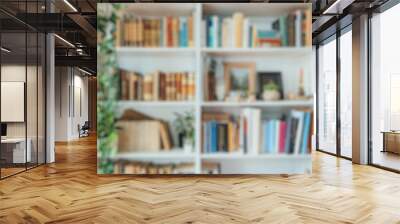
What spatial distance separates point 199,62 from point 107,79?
0.40 meters

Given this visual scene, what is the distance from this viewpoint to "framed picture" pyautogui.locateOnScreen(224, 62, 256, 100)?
1.56m

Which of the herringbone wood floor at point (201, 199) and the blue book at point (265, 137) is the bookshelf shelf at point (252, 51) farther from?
the herringbone wood floor at point (201, 199)

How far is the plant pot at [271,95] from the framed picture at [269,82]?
0.04 feet

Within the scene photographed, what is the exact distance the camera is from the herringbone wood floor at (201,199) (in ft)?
11.3

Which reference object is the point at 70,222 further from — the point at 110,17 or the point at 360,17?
the point at 360,17

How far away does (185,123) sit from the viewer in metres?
1.58

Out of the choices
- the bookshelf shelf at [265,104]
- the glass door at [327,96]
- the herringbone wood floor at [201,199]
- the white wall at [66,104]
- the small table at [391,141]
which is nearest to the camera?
the bookshelf shelf at [265,104]

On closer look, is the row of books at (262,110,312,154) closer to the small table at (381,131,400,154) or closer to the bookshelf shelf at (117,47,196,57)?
the bookshelf shelf at (117,47,196,57)

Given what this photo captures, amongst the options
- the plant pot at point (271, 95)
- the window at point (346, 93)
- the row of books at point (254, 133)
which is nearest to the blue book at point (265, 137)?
the row of books at point (254, 133)

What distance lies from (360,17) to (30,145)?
21.0 feet

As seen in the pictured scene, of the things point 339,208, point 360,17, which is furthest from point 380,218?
point 360,17

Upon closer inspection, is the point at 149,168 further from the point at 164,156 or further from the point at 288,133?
the point at 288,133

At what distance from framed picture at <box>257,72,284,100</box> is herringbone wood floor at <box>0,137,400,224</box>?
6.67 feet

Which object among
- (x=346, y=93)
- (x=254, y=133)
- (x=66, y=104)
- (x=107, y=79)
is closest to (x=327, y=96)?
(x=346, y=93)
